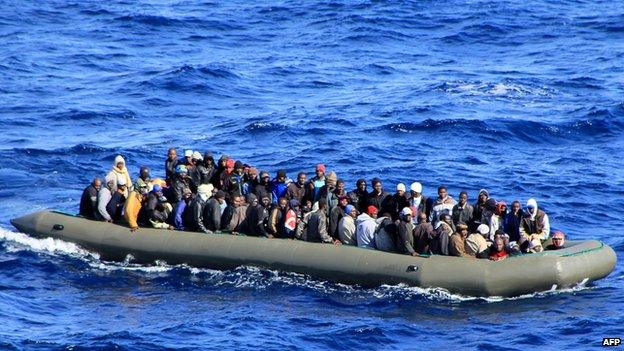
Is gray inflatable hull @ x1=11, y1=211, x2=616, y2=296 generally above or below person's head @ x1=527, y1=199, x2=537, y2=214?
below

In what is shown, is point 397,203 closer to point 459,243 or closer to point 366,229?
point 366,229

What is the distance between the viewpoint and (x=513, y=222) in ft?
106

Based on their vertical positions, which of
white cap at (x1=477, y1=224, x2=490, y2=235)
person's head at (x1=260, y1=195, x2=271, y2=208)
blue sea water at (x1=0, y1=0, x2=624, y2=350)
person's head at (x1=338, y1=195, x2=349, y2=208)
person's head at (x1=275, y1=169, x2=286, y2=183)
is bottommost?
blue sea water at (x1=0, y1=0, x2=624, y2=350)

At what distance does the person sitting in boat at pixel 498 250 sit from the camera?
31.2 metres

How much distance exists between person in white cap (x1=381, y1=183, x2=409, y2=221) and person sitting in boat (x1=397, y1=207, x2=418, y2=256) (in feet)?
3.97

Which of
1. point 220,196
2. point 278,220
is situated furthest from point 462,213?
point 220,196

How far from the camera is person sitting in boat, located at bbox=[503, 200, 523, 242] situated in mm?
32375

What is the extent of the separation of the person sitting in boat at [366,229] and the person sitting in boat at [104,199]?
6768mm

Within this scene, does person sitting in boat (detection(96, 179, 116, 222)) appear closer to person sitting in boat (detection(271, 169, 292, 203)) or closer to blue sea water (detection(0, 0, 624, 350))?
blue sea water (detection(0, 0, 624, 350))

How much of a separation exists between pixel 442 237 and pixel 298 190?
185 inches

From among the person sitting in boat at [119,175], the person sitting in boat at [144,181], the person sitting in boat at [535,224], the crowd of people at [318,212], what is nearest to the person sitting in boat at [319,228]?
the crowd of people at [318,212]

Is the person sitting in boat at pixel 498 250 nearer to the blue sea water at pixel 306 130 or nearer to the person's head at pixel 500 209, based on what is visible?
the blue sea water at pixel 306 130

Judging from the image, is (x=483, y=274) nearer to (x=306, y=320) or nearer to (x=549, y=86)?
(x=306, y=320)

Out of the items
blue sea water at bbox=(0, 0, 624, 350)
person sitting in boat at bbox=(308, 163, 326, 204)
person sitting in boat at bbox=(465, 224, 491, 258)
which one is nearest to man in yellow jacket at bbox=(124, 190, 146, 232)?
blue sea water at bbox=(0, 0, 624, 350)
